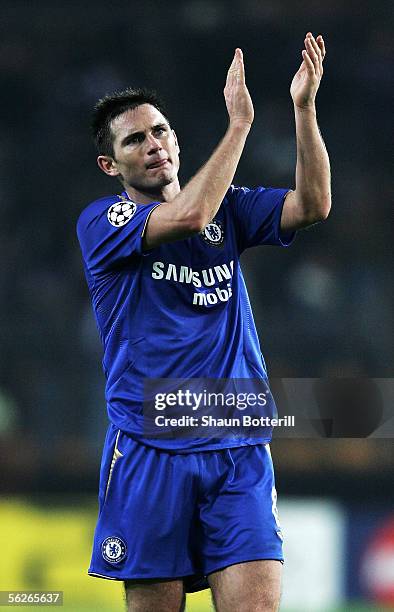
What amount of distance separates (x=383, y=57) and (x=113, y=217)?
498 centimetres

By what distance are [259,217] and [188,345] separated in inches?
19.8

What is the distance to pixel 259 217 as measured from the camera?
3133 millimetres

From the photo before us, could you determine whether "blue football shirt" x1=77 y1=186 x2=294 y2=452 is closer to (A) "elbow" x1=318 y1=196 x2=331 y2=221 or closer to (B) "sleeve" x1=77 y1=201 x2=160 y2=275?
(B) "sleeve" x1=77 y1=201 x2=160 y2=275

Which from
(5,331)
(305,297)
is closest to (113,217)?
(5,331)

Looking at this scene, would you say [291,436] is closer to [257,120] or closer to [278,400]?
[278,400]

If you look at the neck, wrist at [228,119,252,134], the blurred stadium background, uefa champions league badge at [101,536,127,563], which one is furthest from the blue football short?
the blurred stadium background

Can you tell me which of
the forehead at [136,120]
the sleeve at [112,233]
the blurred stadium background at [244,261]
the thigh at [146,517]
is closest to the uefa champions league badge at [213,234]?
the sleeve at [112,233]

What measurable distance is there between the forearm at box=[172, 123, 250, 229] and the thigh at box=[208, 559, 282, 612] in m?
0.96

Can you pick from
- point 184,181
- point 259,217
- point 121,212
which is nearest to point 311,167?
point 259,217

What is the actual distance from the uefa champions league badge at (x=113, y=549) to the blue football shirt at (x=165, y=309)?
302mm

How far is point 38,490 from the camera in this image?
5746mm

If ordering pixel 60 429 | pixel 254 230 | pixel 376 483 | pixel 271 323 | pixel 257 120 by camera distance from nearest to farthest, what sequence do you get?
pixel 254 230 → pixel 376 483 → pixel 60 429 → pixel 271 323 → pixel 257 120

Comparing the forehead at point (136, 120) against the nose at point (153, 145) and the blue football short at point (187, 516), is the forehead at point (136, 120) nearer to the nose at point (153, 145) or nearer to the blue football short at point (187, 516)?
the nose at point (153, 145)

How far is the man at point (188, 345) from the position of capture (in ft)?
9.18
